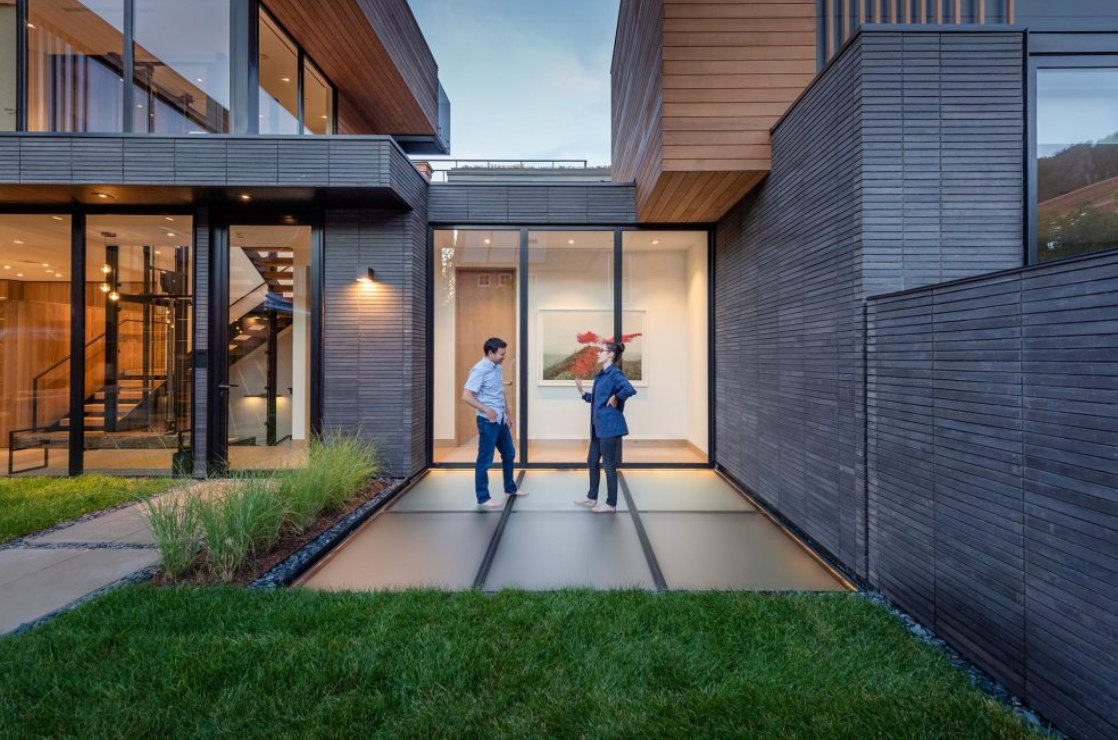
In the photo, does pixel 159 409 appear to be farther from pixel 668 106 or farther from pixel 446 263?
pixel 668 106

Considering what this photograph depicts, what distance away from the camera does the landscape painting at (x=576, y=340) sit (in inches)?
241

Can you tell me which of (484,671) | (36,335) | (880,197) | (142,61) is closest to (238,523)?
(484,671)

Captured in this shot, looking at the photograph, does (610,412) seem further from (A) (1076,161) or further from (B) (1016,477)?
(A) (1076,161)

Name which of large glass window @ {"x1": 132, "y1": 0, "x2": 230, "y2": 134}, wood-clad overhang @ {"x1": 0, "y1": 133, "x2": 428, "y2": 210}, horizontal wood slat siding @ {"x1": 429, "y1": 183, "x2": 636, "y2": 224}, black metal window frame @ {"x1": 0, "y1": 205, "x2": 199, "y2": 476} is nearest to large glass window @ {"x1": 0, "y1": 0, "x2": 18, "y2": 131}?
wood-clad overhang @ {"x1": 0, "y1": 133, "x2": 428, "y2": 210}

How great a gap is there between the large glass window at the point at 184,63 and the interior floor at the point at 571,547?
4.61m

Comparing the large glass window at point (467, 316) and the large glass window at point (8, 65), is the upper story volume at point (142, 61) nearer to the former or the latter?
the large glass window at point (8, 65)

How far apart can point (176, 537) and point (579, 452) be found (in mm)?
4060

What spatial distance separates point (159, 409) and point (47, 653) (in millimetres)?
3995

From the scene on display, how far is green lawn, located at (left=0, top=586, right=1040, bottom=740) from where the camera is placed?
1759 mm

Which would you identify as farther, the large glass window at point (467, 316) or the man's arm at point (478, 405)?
the large glass window at point (467, 316)

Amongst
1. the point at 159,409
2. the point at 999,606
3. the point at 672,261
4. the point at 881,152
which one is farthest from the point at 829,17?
the point at 159,409

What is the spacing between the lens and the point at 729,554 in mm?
3434

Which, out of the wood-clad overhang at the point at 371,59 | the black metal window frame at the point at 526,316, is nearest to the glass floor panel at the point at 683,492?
the black metal window frame at the point at 526,316

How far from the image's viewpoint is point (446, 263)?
610 cm
